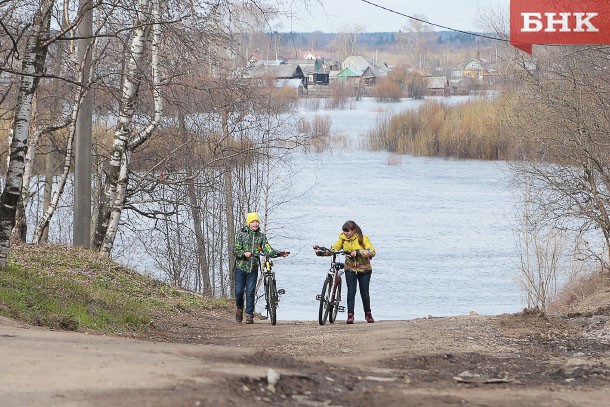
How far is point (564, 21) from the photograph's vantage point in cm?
2606

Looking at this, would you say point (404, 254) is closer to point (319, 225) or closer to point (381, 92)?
point (319, 225)

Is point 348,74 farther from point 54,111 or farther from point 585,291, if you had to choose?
point 585,291

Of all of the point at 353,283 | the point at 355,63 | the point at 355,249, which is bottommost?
the point at 353,283

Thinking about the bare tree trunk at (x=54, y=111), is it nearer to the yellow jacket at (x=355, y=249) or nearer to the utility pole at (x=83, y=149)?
the utility pole at (x=83, y=149)

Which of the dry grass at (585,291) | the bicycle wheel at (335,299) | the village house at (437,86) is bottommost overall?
the dry grass at (585,291)

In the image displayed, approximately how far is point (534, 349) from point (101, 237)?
13.2 m

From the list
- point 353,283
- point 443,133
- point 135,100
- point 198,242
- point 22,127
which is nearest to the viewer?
point 22,127

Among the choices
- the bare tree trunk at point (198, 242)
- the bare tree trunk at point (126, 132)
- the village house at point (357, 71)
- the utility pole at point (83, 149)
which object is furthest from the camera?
the village house at point (357, 71)

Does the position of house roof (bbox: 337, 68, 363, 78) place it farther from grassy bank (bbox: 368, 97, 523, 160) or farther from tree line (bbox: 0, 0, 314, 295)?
tree line (bbox: 0, 0, 314, 295)

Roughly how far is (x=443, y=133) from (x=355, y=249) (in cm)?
4136

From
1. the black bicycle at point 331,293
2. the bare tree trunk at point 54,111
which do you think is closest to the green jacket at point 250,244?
the black bicycle at point 331,293

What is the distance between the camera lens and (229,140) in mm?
33344

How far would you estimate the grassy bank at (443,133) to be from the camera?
51.2 meters

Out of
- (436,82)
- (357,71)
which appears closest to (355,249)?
(436,82)
